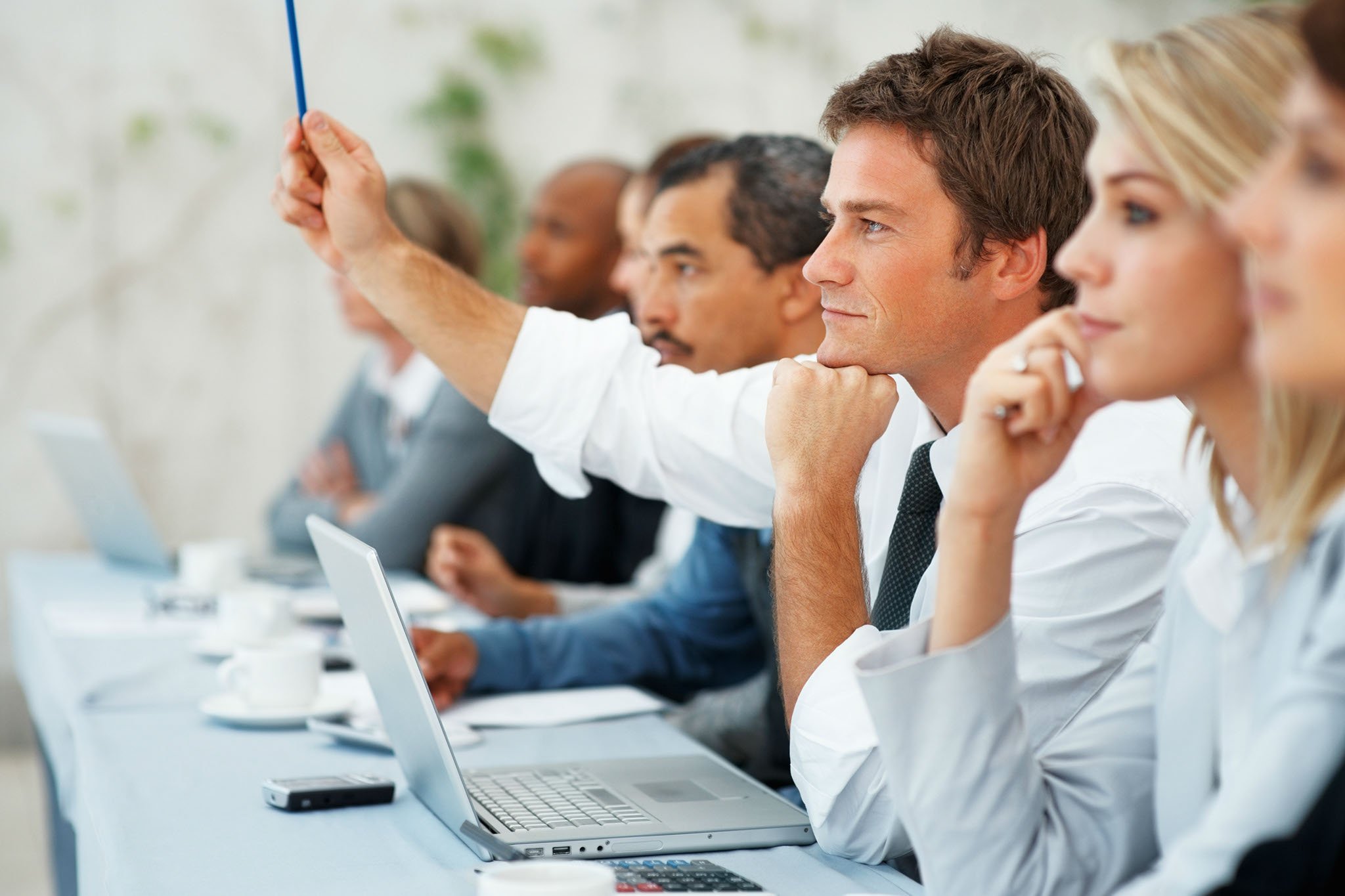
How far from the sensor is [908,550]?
1475mm

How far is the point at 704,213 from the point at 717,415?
0.64 meters

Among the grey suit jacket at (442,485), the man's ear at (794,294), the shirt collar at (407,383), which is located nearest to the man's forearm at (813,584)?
the man's ear at (794,294)

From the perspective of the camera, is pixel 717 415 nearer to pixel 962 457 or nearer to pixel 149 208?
pixel 962 457

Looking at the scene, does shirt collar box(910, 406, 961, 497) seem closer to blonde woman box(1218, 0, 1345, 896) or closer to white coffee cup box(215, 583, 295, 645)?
blonde woman box(1218, 0, 1345, 896)

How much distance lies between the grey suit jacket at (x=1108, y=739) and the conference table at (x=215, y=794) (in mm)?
159

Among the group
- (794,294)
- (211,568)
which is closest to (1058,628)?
(794,294)

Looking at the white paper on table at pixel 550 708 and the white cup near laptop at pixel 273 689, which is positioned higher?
the white cup near laptop at pixel 273 689

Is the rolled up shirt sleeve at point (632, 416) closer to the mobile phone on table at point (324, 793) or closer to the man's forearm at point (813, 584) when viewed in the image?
the man's forearm at point (813, 584)

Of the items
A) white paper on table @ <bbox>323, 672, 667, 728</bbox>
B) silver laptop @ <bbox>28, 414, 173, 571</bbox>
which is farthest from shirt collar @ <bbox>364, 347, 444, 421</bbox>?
white paper on table @ <bbox>323, 672, 667, 728</bbox>

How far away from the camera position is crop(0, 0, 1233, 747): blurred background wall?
4336mm

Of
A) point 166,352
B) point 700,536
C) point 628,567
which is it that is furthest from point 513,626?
point 166,352

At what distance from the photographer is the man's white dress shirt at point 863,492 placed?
4.10ft

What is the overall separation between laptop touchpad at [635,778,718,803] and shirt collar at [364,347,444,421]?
6.83ft

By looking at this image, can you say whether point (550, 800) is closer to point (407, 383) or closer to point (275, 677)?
point (275, 677)
